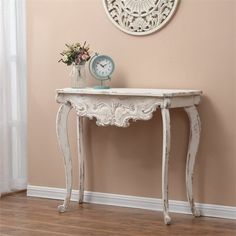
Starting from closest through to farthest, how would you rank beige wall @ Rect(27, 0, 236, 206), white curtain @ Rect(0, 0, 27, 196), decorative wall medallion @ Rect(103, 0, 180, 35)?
beige wall @ Rect(27, 0, 236, 206), decorative wall medallion @ Rect(103, 0, 180, 35), white curtain @ Rect(0, 0, 27, 196)

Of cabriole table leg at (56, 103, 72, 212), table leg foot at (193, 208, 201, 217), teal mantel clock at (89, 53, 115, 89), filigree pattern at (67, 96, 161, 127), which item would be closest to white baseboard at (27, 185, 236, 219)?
table leg foot at (193, 208, 201, 217)

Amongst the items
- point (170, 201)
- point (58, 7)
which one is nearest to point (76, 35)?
point (58, 7)

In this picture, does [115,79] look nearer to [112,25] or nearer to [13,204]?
[112,25]

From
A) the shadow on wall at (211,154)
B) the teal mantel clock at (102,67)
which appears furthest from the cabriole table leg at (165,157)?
the teal mantel clock at (102,67)

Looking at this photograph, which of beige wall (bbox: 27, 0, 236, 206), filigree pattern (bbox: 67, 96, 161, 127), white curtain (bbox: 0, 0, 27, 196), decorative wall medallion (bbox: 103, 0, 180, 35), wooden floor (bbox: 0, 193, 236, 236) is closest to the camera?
wooden floor (bbox: 0, 193, 236, 236)

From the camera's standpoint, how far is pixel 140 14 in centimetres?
409

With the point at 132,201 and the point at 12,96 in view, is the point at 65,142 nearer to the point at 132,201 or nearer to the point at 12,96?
the point at 132,201

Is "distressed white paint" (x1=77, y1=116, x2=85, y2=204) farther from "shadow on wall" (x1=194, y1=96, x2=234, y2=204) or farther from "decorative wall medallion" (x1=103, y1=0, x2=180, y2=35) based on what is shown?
"shadow on wall" (x1=194, y1=96, x2=234, y2=204)

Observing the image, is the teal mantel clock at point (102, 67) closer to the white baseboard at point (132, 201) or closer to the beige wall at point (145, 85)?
the beige wall at point (145, 85)

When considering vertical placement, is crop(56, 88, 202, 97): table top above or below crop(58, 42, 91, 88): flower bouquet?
below

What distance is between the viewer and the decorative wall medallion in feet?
13.2

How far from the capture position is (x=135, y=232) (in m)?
3.56

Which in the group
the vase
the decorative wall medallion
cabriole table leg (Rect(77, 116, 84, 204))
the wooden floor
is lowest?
the wooden floor

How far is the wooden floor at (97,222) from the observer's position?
3564 millimetres
